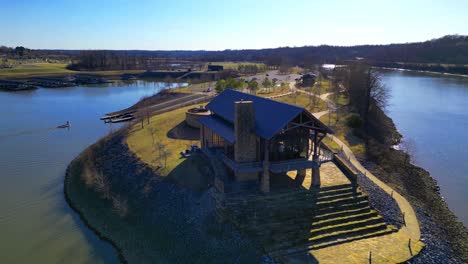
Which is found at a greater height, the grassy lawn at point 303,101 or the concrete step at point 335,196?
the grassy lawn at point 303,101

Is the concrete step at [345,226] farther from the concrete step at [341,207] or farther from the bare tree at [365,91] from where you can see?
the bare tree at [365,91]

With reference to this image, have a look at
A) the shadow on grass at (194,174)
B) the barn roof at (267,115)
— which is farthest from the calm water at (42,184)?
the barn roof at (267,115)

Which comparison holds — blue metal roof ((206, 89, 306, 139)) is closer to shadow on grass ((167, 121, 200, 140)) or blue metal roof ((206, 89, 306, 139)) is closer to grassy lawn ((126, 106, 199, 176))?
grassy lawn ((126, 106, 199, 176))

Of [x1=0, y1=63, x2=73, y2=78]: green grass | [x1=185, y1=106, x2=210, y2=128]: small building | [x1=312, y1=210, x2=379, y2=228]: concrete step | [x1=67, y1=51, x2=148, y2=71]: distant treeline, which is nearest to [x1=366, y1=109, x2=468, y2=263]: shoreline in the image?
[x1=312, y1=210, x2=379, y2=228]: concrete step

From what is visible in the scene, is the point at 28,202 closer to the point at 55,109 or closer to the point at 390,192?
the point at 390,192

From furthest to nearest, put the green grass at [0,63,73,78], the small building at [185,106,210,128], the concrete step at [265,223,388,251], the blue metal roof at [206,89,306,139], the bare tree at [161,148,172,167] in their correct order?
the green grass at [0,63,73,78] → the small building at [185,106,210,128] → the bare tree at [161,148,172,167] → the blue metal roof at [206,89,306,139] → the concrete step at [265,223,388,251]

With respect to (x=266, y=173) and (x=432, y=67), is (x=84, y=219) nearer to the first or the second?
(x=266, y=173)

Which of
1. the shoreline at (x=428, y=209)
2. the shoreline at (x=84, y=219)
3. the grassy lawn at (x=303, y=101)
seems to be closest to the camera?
the shoreline at (x=428, y=209)
